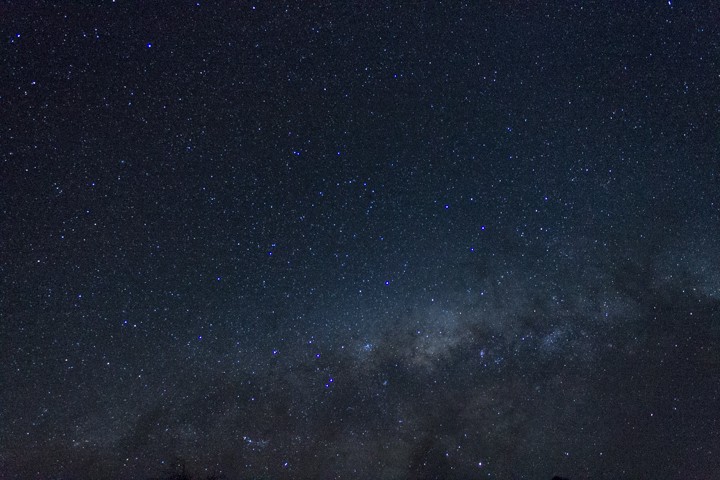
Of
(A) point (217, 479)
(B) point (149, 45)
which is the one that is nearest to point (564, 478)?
(A) point (217, 479)

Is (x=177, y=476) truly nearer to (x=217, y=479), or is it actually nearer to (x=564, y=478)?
(x=217, y=479)

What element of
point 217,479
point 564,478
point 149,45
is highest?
point 149,45

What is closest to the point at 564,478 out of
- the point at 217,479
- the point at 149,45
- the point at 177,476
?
the point at 217,479

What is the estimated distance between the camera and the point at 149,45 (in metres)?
9.23

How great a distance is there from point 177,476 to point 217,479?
1704 millimetres

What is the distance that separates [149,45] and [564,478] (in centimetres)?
1742

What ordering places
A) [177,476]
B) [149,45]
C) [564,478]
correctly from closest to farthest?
[149,45] → [564,478] → [177,476]

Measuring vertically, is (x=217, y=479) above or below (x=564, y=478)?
above

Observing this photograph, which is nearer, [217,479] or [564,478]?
[564,478]

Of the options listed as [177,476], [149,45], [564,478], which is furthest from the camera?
[177,476]

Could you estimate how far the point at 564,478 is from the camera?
Answer: 47.5ft

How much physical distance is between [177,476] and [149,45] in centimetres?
1743

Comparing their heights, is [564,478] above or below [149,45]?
below

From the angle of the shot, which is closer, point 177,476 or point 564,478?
point 564,478
